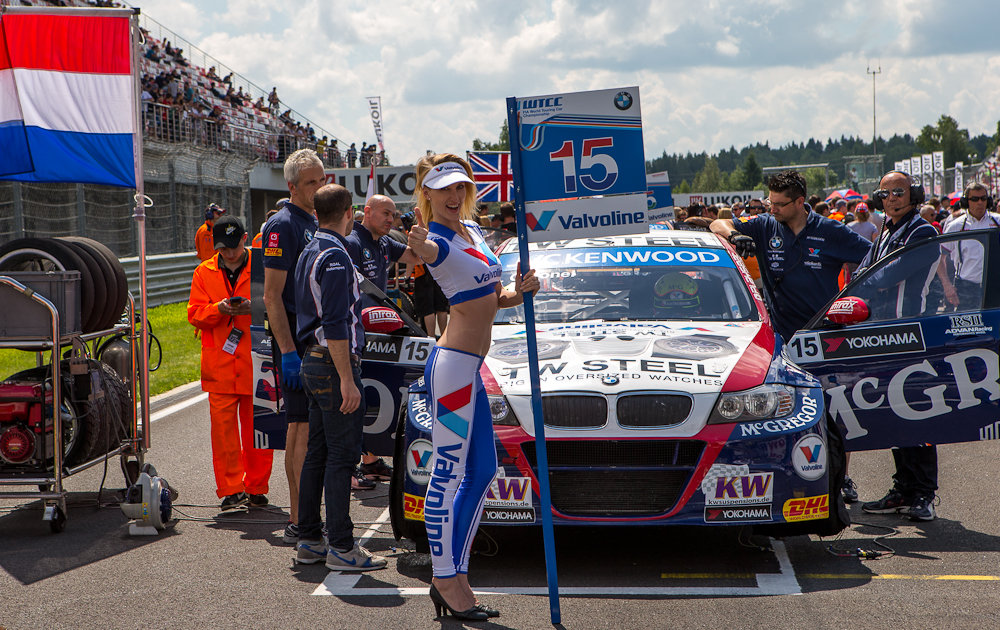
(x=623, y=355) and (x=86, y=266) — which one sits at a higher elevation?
(x=86, y=266)

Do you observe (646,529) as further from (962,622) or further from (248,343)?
(248,343)

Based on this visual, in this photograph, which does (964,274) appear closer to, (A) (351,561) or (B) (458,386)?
(B) (458,386)

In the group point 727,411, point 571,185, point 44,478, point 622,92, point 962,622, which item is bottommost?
point 962,622

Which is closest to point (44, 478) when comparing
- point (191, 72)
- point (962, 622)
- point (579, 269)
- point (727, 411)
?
point (579, 269)

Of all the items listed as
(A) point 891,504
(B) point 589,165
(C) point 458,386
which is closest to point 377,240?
(B) point 589,165

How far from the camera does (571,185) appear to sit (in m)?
4.60

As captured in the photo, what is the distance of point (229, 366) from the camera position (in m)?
6.95

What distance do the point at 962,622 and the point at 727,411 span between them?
1318 mm

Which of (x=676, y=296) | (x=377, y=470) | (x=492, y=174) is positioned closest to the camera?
(x=676, y=296)

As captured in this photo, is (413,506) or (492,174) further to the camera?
(492,174)

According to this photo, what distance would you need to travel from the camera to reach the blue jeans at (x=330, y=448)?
5.27m

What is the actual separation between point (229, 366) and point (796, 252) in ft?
12.6

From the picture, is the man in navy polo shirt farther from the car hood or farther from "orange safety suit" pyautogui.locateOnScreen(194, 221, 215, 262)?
"orange safety suit" pyautogui.locateOnScreen(194, 221, 215, 262)

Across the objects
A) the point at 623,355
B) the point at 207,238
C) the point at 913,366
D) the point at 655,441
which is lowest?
the point at 655,441
